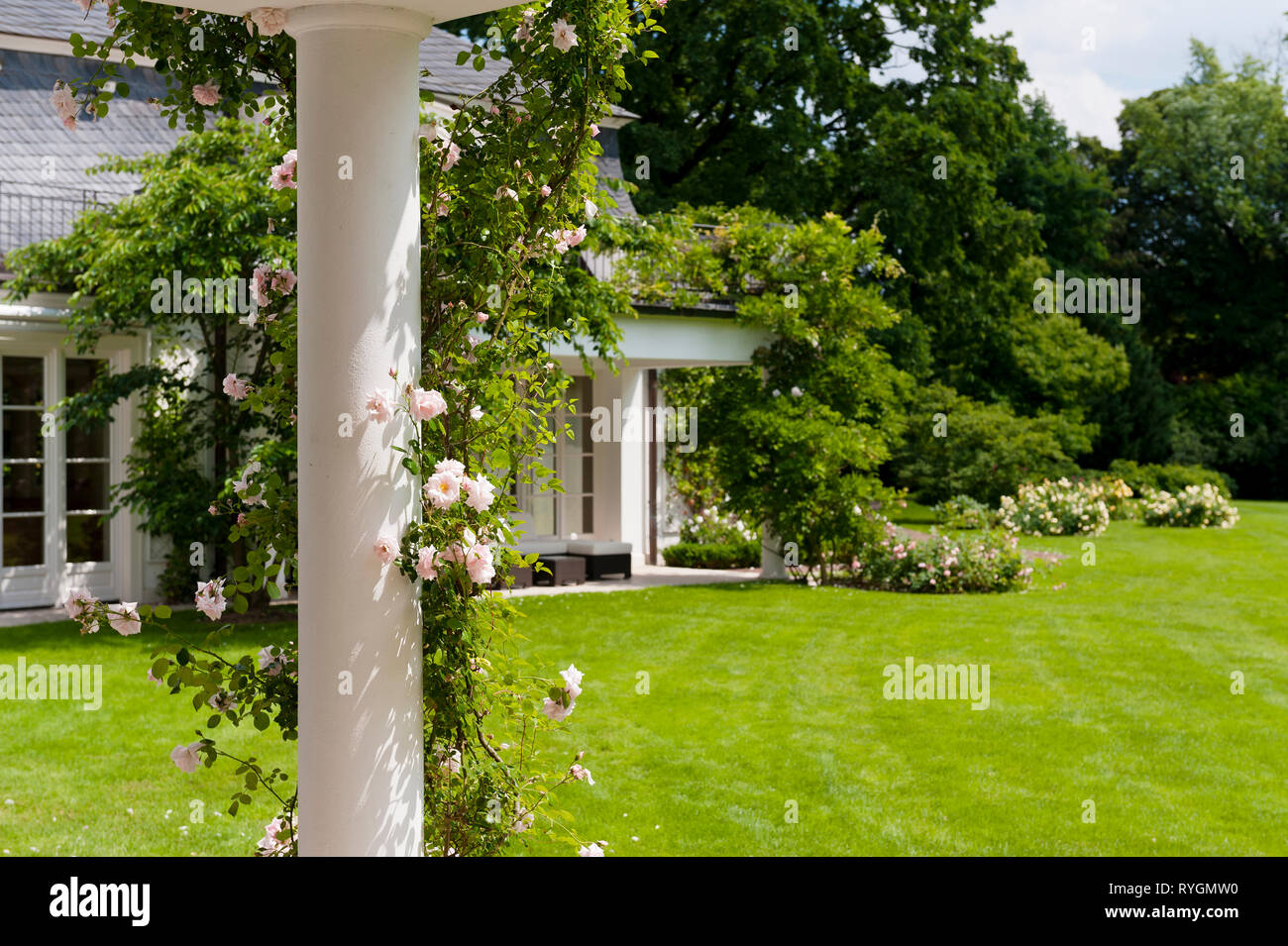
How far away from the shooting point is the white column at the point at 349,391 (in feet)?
10.0

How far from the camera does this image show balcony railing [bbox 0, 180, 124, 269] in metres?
12.1

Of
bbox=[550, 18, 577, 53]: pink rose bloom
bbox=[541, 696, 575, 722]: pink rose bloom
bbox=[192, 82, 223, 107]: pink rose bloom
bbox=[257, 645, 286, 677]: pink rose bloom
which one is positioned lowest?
bbox=[541, 696, 575, 722]: pink rose bloom

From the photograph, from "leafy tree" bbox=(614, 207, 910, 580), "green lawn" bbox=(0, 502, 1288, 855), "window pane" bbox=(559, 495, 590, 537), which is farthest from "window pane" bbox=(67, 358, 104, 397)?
"window pane" bbox=(559, 495, 590, 537)

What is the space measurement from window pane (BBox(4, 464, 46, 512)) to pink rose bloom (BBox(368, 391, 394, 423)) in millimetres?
9907

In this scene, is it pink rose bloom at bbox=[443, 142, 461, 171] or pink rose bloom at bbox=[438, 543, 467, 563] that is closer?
pink rose bloom at bbox=[438, 543, 467, 563]

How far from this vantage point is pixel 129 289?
10.4 m

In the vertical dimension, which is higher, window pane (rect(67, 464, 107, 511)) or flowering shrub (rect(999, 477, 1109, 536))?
window pane (rect(67, 464, 107, 511))

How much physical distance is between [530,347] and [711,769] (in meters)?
3.35

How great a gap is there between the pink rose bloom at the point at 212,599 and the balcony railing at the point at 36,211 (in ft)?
31.0

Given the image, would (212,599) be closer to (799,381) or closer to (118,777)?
(118,777)

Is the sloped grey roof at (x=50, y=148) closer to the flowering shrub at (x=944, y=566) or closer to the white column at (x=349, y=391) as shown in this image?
the flowering shrub at (x=944, y=566)

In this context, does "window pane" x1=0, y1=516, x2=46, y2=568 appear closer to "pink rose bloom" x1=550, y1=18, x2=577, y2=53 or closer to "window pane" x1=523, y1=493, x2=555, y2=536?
"window pane" x1=523, y1=493, x2=555, y2=536

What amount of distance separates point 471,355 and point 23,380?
9.50 meters
